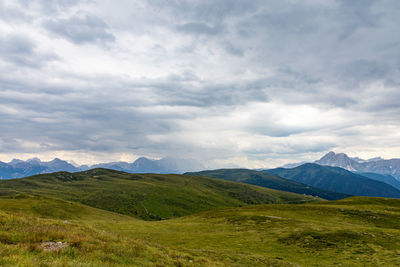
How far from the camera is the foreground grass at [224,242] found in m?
15.1

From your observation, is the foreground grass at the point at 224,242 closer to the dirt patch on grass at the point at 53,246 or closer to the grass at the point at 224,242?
the grass at the point at 224,242

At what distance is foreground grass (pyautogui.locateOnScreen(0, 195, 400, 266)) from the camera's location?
49.7ft

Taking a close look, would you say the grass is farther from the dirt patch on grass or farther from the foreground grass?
the dirt patch on grass

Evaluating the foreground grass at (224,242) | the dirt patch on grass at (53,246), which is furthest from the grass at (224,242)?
the dirt patch on grass at (53,246)

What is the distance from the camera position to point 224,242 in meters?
36.8

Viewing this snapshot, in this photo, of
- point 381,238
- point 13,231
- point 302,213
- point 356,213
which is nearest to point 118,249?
point 13,231

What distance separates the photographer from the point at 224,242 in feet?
121

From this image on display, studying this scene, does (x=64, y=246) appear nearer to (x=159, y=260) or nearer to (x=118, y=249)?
(x=118, y=249)

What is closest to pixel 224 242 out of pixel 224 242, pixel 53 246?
pixel 224 242

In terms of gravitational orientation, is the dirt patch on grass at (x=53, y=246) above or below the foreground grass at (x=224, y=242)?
above

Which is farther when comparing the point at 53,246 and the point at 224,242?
the point at 224,242

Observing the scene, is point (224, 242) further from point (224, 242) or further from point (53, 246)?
point (53, 246)

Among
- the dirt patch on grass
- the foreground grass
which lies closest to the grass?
the foreground grass

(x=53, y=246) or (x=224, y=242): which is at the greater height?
(x=53, y=246)
